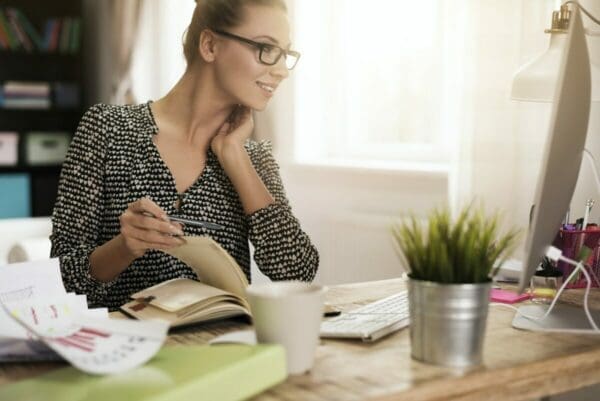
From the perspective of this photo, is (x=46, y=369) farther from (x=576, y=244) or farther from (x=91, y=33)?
(x=91, y=33)

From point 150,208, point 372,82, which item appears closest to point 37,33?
point 372,82

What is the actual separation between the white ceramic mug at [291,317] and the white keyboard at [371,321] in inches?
6.5

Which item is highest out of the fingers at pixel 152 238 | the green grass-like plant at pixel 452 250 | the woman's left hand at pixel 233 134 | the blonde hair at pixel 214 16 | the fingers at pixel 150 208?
the blonde hair at pixel 214 16

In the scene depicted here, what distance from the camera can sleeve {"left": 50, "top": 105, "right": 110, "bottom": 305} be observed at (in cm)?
162

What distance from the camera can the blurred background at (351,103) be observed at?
227cm

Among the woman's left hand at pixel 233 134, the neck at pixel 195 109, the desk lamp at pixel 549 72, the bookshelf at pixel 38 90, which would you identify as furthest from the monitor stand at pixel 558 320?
the bookshelf at pixel 38 90

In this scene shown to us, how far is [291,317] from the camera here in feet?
2.94

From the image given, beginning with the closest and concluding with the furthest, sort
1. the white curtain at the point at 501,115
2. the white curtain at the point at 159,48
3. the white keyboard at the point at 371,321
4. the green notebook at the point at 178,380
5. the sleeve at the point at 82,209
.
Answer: the green notebook at the point at 178,380, the white keyboard at the point at 371,321, the sleeve at the point at 82,209, the white curtain at the point at 501,115, the white curtain at the point at 159,48

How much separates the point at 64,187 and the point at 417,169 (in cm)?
145

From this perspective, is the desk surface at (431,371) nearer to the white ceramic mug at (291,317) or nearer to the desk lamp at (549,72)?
the white ceramic mug at (291,317)

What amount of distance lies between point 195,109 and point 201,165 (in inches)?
5.2

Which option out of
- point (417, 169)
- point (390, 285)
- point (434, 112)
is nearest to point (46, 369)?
point (390, 285)

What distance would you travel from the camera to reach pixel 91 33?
537 centimetres

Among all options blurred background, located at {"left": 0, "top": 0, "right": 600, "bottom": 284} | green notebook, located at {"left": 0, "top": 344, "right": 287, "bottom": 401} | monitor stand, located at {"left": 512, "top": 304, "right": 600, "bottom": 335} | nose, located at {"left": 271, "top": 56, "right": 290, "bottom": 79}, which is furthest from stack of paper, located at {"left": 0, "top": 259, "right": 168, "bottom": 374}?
blurred background, located at {"left": 0, "top": 0, "right": 600, "bottom": 284}
